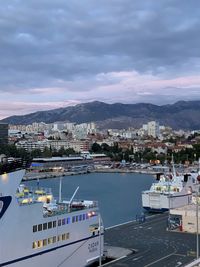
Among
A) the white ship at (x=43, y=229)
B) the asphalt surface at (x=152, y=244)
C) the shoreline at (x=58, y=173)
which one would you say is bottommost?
the shoreline at (x=58, y=173)

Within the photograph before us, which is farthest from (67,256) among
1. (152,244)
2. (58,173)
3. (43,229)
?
(58,173)

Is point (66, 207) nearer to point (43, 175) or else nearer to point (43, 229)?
point (43, 229)

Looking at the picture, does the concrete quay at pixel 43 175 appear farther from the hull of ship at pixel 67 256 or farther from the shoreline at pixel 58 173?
the hull of ship at pixel 67 256

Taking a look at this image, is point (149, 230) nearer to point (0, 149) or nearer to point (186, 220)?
point (186, 220)

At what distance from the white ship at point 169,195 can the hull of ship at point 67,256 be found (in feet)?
62.2

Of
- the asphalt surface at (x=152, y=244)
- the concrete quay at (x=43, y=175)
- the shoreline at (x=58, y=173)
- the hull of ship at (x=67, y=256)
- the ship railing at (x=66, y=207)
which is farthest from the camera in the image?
the shoreline at (x=58, y=173)

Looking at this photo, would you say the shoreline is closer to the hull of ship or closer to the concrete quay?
the concrete quay

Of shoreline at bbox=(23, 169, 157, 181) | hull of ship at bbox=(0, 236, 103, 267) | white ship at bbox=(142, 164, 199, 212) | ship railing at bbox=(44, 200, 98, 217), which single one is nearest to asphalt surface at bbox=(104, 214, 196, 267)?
hull of ship at bbox=(0, 236, 103, 267)

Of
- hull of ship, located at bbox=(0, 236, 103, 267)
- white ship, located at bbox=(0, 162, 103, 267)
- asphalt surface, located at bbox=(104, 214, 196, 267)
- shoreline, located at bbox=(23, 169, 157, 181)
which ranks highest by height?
white ship, located at bbox=(0, 162, 103, 267)

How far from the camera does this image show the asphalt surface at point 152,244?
20.6 m

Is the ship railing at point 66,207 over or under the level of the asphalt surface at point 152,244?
over

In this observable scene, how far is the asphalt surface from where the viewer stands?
20.6m

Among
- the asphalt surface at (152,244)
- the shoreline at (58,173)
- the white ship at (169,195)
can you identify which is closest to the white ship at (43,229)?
the asphalt surface at (152,244)

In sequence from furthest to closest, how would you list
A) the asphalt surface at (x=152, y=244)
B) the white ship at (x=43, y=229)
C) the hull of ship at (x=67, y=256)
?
the asphalt surface at (x=152, y=244), the hull of ship at (x=67, y=256), the white ship at (x=43, y=229)
